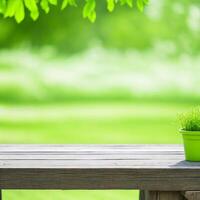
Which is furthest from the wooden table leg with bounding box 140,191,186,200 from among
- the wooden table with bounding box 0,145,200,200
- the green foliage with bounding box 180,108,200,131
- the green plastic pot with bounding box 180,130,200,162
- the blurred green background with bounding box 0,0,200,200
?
the blurred green background with bounding box 0,0,200,200

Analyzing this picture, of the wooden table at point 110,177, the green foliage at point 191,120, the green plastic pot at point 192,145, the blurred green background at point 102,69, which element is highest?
the blurred green background at point 102,69

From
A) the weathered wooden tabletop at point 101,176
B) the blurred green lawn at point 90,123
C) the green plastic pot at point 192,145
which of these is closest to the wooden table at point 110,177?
the weathered wooden tabletop at point 101,176

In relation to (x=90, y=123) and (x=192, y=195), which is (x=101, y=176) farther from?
(x=90, y=123)

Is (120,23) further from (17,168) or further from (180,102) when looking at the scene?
(17,168)

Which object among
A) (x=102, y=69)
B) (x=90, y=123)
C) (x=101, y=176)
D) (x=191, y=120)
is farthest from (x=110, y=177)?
(x=102, y=69)

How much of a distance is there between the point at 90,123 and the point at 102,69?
1.41m

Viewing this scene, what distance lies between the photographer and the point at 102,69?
1324cm

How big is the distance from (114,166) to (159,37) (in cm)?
1117

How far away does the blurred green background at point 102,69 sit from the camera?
495 inches

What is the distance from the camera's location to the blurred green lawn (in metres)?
11.1

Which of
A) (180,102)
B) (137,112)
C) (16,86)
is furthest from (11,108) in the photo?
(180,102)

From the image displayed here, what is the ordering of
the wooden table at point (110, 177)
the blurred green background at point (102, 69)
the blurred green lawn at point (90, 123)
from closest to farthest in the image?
the wooden table at point (110, 177) < the blurred green lawn at point (90, 123) < the blurred green background at point (102, 69)

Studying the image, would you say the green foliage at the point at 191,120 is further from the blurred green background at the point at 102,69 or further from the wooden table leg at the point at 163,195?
the blurred green background at the point at 102,69

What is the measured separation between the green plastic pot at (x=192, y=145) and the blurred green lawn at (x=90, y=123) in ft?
24.6
